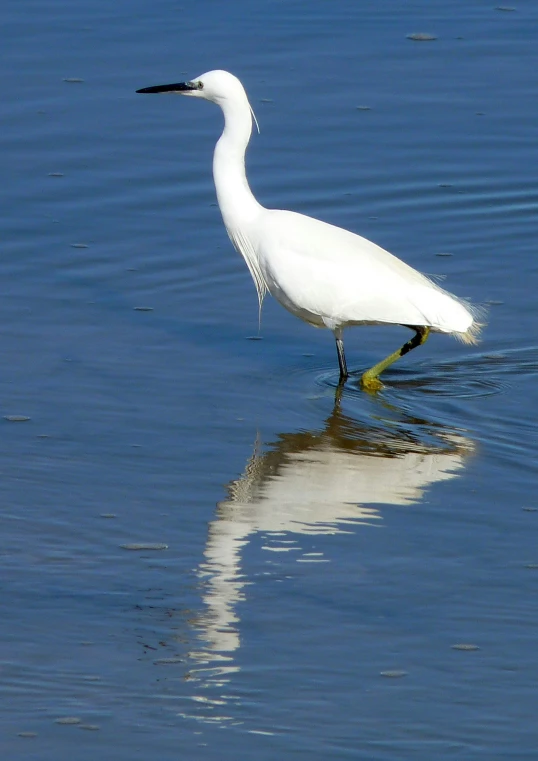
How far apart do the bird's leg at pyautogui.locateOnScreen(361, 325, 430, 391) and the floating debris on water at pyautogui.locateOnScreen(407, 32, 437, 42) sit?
19.9 feet

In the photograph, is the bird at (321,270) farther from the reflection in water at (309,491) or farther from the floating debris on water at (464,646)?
the floating debris on water at (464,646)

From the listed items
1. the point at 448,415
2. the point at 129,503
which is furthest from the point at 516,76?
the point at 129,503

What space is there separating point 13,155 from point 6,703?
6608mm

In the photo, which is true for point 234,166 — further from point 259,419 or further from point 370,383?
point 259,419

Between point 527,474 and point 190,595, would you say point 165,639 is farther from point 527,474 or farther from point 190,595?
point 527,474

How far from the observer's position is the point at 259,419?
6.86 meters

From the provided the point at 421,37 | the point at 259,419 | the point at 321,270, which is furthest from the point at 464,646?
the point at 421,37

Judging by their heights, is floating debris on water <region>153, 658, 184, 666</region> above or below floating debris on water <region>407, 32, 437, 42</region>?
below

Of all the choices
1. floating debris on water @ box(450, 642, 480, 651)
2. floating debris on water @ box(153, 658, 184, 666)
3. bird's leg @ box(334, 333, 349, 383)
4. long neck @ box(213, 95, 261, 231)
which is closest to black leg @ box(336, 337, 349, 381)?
bird's leg @ box(334, 333, 349, 383)

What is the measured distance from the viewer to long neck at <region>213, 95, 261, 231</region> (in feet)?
24.5

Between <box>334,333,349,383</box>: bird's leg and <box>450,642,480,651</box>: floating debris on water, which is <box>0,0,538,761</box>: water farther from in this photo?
<box>334,333,349,383</box>: bird's leg

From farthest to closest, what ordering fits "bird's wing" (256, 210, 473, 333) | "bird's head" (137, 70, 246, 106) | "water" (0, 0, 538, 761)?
"bird's head" (137, 70, 246, 106), "bird's wing" (256, 210, 473, 333), "water" (0, 0, 538, 761)

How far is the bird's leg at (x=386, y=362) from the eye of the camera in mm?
7316

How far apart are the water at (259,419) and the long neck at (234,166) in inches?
29.6
